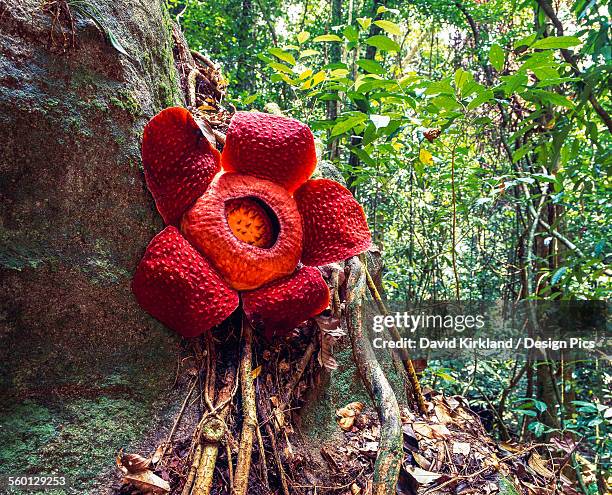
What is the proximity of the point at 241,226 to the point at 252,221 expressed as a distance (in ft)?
0.12

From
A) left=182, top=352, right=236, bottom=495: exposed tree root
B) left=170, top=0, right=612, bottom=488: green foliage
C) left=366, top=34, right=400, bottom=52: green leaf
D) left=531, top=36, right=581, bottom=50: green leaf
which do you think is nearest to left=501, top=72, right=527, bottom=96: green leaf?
left=170, top=0, right=612, bottom=488: green foliage

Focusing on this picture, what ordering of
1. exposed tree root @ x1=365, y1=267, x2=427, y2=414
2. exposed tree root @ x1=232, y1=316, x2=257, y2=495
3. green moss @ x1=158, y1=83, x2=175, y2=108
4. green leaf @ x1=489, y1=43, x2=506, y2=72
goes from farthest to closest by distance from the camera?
exposed tree root @ x1=365, y1=267, x2=427, y2=414, green leaf @ x1=489, y1=43, x2=506, y2=72, green moss @ x1=158, y1=83, x2=175, y2=108, exposed tree root @ x1=232, y1=316, x2=257, y2=495

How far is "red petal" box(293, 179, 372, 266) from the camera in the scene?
1.31 metres

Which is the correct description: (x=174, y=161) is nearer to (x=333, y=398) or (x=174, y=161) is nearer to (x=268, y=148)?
(x=268, y=148)

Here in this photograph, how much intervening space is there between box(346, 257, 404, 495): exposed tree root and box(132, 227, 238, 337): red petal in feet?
1.37

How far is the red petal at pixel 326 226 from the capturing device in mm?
1308

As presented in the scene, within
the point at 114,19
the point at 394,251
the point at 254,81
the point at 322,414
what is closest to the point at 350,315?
the point at 322,414

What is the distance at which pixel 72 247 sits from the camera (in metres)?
1.02

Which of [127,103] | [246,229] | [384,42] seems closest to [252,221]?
[246,229]

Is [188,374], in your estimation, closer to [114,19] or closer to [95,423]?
[95,423]

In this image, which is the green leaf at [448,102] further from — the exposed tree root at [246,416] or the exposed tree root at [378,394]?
the exposed tree root at [246,416]

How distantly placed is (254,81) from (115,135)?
5722mm

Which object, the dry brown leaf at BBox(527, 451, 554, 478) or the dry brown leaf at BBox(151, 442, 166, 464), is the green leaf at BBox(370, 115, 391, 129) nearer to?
the dry brown leaf at BBox(151, 442, 166, 464)

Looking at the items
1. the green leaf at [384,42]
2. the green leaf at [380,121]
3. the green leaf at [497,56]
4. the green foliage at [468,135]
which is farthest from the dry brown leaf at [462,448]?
the green leaf at [384,42]
